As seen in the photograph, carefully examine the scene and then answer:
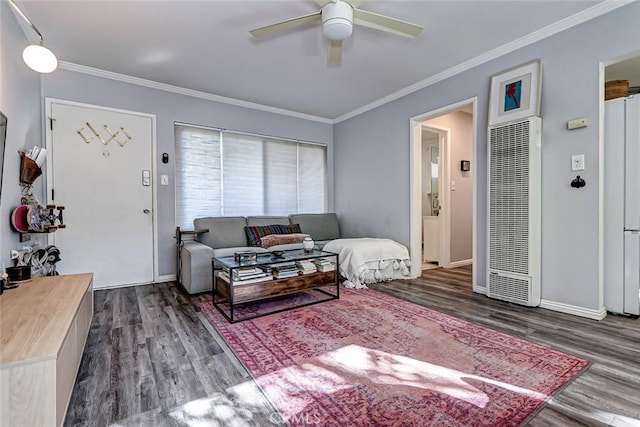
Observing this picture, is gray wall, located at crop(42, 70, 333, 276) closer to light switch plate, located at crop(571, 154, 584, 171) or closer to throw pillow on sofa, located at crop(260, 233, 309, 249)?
throw pillow on sofa, located at crop(260, 233, 309, 249)

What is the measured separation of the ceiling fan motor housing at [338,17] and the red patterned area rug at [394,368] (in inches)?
88.8

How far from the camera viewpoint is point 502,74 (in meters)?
3.07

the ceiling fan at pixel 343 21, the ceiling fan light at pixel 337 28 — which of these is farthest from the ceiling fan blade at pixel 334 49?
the ceiling fan light at pixel 337 28

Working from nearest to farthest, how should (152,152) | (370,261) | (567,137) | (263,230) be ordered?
(567,137) → (370,261) → (152,152) → (263,230)

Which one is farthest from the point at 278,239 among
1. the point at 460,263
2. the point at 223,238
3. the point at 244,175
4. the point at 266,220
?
the point at 460,263

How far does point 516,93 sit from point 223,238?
146 inches

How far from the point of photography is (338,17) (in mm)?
2135

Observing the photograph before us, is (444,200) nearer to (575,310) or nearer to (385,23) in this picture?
(575,310)

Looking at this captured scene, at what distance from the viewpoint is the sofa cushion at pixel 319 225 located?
16.1 ft

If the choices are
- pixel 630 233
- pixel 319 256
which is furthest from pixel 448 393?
pixel 630 233

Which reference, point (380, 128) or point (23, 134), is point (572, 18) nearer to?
point (380, 128)

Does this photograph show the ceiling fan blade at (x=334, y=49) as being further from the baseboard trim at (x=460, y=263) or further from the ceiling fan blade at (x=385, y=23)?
the baseboard trim at (x=460, y=263)

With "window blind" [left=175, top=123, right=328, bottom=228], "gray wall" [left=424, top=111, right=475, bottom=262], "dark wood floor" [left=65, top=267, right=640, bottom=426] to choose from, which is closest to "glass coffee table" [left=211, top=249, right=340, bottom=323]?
"dark wood floor" [left=65, top=267, right=640, bottom=426]

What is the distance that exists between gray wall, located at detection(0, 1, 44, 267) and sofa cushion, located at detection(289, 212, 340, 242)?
3.19m
